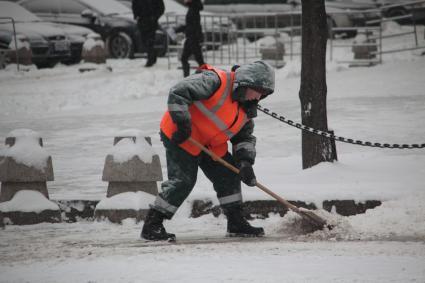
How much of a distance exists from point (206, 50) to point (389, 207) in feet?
48.2

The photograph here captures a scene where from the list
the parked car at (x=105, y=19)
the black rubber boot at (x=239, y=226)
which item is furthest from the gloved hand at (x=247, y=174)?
the parked car at (x=105, y=19)

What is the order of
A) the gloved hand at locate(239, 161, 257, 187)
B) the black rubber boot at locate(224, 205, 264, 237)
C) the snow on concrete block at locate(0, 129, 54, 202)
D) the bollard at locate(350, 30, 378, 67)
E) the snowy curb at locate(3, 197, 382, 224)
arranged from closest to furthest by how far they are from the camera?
1. the gloved hand at locate(239, 161, 257, 187)
2. the black rubber boot at locate(224, 205, 264, 237)
3. the snowy curb at locate(3, 197, 382, 224)
4. the snow on concrete block at locate(0, 129, 54, 202)
5. the bollard at locate(350, 30, 378, 67)

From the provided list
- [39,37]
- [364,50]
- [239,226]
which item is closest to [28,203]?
[239,226]

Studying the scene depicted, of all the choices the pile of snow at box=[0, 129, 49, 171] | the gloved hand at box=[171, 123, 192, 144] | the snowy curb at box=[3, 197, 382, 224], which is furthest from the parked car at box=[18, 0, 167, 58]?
the gloved hand at box=[171, 123, 192, 144]

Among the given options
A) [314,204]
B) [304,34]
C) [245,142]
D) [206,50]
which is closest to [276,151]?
[304,34]

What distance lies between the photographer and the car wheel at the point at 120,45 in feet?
77.9

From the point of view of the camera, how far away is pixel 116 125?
45.7ft

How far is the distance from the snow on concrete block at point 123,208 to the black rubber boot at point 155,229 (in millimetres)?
1111

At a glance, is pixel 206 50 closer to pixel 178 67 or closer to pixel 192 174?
pixel 178 67

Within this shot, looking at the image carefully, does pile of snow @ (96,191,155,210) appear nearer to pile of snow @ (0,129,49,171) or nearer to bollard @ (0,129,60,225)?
bollard @ (0,129,60,225)

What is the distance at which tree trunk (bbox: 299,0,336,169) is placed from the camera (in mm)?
9250

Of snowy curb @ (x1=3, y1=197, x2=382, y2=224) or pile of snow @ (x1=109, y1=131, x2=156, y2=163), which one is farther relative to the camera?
pile of snow @ (x1=109, y1=131, x2=156, y2=163)

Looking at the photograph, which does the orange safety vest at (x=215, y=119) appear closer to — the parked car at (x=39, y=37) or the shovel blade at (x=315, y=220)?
the shovel blade at (x=315, y=220)

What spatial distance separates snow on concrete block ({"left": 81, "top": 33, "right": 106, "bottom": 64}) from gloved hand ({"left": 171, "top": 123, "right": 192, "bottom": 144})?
15855 millimetres
